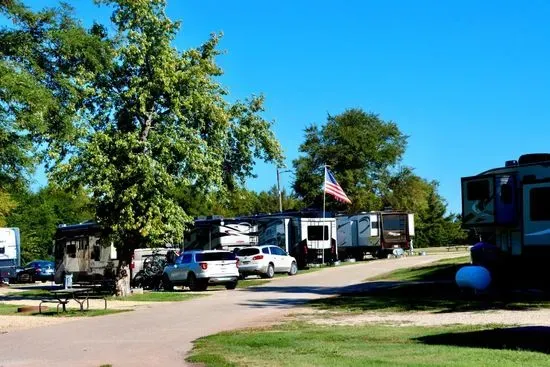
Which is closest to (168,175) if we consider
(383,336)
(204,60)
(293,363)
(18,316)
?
(204,60)

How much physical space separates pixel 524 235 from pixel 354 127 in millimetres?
50013

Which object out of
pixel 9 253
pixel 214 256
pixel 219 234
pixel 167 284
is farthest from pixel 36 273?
pixel 214 256

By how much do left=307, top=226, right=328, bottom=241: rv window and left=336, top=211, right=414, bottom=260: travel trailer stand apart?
608cm

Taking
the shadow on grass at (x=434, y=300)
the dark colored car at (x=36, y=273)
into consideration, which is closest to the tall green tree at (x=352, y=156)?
the dark colored car at (x=36, y=273)

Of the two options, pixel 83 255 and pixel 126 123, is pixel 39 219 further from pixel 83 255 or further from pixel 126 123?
pixel 126 123

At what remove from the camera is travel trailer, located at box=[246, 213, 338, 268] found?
131ft

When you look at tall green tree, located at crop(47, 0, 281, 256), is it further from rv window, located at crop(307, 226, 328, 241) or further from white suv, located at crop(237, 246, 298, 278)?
rv window, located at crop(307, 226, 328, 241)

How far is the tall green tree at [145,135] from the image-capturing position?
25.8 m

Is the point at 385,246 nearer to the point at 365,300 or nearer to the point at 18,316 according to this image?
→ the point at 365,300

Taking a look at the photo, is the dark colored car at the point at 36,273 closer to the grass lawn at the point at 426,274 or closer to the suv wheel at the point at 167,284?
the suv wheel at the point at 167,284

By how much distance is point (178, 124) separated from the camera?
2738 cm

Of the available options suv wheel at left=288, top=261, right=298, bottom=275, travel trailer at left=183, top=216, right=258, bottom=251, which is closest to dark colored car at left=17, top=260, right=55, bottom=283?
travel trailer at left=183, top=216, right=258, bottom=251

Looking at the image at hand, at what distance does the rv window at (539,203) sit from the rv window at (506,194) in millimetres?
726

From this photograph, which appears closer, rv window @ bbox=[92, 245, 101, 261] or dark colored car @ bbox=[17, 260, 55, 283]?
rv window @ bbox=[92, 245, 101, 261]
